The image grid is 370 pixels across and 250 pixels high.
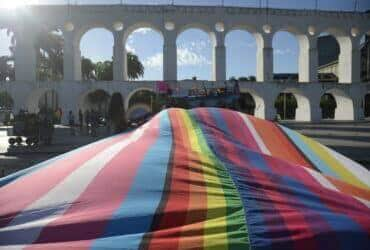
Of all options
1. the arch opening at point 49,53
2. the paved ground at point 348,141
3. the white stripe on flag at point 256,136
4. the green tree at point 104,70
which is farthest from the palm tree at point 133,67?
the white stripe on flag at point 256,136

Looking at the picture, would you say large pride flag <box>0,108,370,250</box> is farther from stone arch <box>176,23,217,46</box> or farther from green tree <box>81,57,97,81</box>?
green tree <box>81,57,97,81</box>

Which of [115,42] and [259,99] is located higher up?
[115,42]

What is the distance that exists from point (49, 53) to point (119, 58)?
1075 centimetres

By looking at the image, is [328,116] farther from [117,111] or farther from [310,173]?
[310,173]

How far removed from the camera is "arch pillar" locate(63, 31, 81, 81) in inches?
2005

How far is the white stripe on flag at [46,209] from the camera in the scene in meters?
1.61

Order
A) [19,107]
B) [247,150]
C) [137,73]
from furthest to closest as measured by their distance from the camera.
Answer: [137,73]
[19,107]
[247,150]

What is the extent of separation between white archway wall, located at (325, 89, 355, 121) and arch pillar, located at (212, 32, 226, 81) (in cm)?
1120

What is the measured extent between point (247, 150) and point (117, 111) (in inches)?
319

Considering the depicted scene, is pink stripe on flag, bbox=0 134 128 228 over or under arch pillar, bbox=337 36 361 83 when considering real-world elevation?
under

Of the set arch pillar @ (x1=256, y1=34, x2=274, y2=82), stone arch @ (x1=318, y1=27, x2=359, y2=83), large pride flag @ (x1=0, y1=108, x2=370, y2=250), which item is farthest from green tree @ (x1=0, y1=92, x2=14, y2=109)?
large pride flag @ (x1=0, y1=108, x2=370, y2=250)

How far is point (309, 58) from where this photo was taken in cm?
5438

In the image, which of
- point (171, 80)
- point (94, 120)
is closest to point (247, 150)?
point (94, 120)

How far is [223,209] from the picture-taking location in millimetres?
1706
